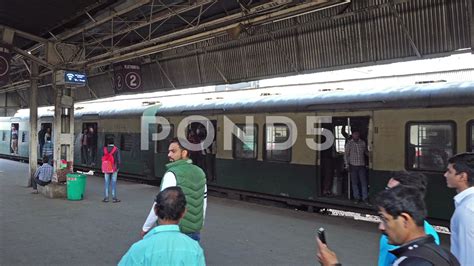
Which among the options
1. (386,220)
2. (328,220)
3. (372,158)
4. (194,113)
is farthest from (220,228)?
(386,220)

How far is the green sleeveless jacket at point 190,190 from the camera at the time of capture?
4.33 m

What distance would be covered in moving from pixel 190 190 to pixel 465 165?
239cm

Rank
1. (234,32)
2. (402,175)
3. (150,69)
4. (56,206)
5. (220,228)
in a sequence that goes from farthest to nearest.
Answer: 1. (150,69)
2. (56,206)
3. (234,32)
4. (220,228)
5. (402,175)

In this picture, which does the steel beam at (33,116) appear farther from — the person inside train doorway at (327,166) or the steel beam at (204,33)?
the person inside train doorway at (327,166)

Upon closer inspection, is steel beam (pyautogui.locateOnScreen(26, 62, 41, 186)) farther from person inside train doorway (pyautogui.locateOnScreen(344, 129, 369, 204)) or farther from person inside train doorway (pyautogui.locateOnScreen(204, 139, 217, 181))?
person inside train doorway (pyautogui.locateOnScreen(344, 129, 369, 204))

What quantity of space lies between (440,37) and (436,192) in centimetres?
312

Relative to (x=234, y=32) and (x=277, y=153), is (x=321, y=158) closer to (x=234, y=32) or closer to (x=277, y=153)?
(x=277, y=153)

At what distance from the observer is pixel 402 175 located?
3275 mm

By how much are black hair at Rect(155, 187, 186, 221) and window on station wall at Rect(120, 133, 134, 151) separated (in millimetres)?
13886

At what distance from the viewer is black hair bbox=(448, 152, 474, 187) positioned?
3.27 metres

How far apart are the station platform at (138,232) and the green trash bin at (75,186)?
0.73ft

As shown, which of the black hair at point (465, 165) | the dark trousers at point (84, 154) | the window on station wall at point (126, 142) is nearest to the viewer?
the black hair at point (465, 165)

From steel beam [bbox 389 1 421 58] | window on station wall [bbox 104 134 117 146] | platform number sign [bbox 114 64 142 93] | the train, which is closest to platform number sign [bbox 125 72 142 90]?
platform number sign [bbox 114 64 142 93]

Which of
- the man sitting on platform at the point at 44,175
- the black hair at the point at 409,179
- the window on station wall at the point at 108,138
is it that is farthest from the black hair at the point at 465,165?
the window on station wall at the point at 108,138
